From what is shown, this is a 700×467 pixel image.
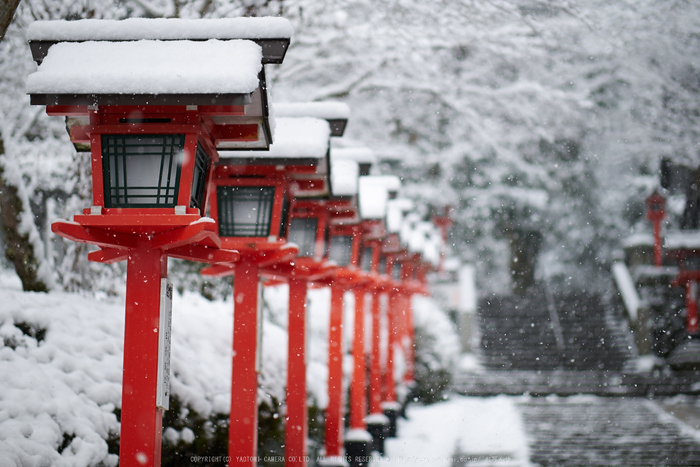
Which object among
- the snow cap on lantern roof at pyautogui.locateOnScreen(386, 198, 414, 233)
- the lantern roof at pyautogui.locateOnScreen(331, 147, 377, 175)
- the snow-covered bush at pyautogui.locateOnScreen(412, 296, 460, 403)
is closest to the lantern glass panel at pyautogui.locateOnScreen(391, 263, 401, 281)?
the snow-covered bush at pyautogui.locateOnScreen(412, 296, 460, 403)

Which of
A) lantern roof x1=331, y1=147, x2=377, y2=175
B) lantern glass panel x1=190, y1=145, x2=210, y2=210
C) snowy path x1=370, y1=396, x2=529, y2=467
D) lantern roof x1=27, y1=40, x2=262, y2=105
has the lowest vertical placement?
snowy path x1=370, y1=396, x2=529, y2=467

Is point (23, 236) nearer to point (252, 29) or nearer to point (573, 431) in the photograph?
point (252, 29)

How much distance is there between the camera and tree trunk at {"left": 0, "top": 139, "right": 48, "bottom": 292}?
662cm

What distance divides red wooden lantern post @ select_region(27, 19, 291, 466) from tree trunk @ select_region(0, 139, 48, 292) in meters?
3.48

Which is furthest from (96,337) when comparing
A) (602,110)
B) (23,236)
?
(602,110)

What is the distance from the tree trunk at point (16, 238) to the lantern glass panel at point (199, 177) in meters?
3.59

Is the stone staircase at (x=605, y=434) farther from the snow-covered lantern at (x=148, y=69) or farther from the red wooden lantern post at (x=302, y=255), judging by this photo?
the snow-covered lantern at (x=148, y=69)

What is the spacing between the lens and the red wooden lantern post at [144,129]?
3262 mm

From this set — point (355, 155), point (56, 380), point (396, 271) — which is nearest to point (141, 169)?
point (56, 380)

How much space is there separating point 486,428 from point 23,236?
8956 mm

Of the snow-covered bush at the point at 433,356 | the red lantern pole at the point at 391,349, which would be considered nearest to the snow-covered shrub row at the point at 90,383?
the red lantern pole at the point at 391,349

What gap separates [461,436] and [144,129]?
9900mm

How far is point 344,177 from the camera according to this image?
7.00m

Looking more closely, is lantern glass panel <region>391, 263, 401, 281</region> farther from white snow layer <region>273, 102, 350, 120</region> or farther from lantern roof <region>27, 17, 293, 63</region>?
lantern roof <region>27, 17, 293, 63</region>
